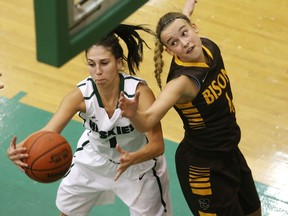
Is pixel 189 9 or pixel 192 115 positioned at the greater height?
pixel 189 9

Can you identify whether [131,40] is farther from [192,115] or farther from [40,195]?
[40,195]

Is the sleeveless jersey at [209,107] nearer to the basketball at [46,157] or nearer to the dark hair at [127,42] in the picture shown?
the dark hair at [127,42]

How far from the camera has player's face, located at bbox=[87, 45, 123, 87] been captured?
3844 millimetres

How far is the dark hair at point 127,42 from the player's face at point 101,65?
0.13ft

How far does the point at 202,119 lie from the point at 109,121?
0.54 meters

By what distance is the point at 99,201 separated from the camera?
4465 millimetres

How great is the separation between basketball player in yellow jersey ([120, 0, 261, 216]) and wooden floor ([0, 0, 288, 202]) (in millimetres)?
1209

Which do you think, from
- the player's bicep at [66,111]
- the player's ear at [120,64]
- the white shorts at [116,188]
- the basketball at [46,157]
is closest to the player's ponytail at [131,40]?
the player's ear at [120,64]

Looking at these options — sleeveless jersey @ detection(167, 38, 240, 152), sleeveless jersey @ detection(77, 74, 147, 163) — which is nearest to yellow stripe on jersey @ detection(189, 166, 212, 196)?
sleeveless jersey @ detection(167, 38, 240, 152)

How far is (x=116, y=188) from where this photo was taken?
13.8ft

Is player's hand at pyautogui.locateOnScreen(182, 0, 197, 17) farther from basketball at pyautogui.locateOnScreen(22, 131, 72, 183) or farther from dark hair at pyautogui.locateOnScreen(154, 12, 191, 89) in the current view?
basketball at pyautogui.locateOnScreen(22, 131, 72, 183)

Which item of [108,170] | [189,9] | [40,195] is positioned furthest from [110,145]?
[40,195]

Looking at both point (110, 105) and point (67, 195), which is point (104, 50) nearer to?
point (110, 105)

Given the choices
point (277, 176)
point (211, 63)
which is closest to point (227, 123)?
point (211, 63)
